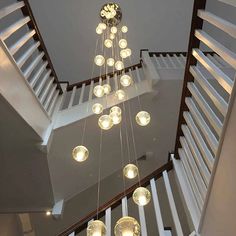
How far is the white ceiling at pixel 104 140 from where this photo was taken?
13.4ft

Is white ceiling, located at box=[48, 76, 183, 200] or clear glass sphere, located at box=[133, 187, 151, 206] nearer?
clear glass sphere, located at box=[133, 187, 151, 206]

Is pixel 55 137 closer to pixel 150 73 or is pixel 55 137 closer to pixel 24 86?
pixel 24 86

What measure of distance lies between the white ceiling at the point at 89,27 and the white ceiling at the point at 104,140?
9.59ft

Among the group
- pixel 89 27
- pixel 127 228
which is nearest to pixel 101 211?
pixel 127 228

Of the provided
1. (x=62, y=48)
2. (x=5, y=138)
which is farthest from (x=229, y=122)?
(x=62, y=48)

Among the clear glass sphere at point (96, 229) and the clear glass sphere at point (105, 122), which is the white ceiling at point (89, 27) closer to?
the clear glass sphere at point (105, 122)

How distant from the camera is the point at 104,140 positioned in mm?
4375

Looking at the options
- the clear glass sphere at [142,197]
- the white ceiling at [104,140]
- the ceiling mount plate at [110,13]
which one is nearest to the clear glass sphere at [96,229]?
the clear glass sphere at [142,197]

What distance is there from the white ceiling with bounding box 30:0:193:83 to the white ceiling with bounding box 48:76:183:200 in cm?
292

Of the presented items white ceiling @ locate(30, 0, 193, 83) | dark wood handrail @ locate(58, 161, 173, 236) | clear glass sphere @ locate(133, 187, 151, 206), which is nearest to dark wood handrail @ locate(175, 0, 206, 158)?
dark wood handrail @ locate(58, 161, 173, 236)

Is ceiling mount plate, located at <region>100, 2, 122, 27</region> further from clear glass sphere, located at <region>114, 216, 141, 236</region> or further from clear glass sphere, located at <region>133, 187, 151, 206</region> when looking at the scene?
clear glass sphere, located at <region>114, 216, 141, 236</region>

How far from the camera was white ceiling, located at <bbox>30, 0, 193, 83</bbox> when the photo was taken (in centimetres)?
679

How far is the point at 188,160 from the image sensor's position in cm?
279

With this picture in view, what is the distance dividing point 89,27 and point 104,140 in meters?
3.69
